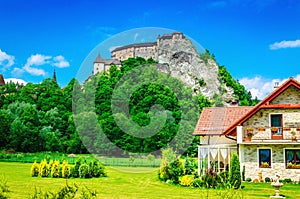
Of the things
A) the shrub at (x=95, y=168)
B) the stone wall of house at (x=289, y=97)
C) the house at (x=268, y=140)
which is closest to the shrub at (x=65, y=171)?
the shrub at (x=95, y=168)

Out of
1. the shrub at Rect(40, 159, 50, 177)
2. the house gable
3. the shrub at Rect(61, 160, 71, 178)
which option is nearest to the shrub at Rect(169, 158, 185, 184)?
the house gable

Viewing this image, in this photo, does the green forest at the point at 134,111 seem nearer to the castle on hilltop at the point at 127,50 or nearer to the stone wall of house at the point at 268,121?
the castle on hilltop at the point at 127,50

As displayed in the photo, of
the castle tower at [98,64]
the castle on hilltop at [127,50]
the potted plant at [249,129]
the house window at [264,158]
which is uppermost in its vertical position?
the castle on hilltop at [127,50]

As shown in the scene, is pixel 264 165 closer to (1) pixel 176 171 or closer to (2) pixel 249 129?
(2) pixel 249 129

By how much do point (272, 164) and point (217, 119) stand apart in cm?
461

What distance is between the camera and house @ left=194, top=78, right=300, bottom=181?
20.5 m

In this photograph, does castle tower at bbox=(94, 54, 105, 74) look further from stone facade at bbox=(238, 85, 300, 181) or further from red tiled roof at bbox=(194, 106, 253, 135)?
stone facade at bbox=(238, 85, 300, 181)

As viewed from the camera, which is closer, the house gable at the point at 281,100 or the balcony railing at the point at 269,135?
the balcony railing at the point at 269,135

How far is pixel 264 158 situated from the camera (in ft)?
69.2

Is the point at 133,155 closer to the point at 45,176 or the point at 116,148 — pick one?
the point at 116,148

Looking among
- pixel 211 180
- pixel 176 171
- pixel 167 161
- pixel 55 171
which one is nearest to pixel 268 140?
pixel 211 180

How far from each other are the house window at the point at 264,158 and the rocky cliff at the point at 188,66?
267 inches

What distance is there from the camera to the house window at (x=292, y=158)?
67.2 feet

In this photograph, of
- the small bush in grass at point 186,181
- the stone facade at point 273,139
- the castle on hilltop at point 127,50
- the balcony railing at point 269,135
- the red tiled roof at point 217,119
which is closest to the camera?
the small bush in grass at point 186,181
